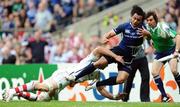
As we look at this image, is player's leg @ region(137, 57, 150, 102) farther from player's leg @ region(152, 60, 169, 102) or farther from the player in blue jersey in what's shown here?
the player in blue jersey

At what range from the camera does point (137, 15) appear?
19094mm

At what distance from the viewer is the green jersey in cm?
1994

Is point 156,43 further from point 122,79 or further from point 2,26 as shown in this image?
point 2,26

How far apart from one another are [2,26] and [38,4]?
144 cm

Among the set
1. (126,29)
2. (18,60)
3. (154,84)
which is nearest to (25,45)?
(18,60)

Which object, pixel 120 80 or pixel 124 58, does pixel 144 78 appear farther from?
pixel 120 80

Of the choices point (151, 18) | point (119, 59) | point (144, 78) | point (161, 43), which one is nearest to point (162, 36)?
point (161, 43)

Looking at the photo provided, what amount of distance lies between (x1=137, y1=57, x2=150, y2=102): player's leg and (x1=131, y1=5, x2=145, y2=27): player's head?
4.84 feet

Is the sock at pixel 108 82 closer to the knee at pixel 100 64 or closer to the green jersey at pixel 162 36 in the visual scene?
the knee at pixel 100 64

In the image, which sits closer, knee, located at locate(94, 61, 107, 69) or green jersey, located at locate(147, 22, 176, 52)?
knee, located at locate(94, 61, 107, 69)

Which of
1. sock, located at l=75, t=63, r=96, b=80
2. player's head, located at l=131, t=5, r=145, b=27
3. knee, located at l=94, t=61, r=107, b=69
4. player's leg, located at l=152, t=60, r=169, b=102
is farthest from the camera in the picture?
player's leg, located at l=152, t=60, r=169, b=102

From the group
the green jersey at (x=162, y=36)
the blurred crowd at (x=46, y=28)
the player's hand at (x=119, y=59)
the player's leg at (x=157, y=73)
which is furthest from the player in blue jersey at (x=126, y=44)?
the blurred crowd at (x=46, y=28)

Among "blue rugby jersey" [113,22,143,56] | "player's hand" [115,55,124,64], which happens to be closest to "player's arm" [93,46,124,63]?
"player's hand" [115,55,124,64]

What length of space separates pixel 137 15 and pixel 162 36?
128 centimetres
